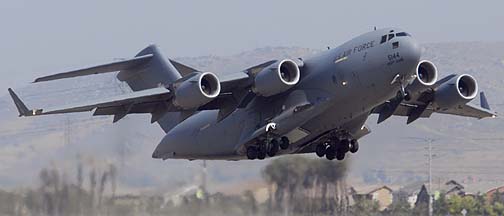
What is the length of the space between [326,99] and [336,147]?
2.27m

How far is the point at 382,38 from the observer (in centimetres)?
2261

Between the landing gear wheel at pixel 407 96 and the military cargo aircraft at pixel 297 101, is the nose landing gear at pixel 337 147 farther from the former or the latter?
the landing gear wheel at pixel 407 96

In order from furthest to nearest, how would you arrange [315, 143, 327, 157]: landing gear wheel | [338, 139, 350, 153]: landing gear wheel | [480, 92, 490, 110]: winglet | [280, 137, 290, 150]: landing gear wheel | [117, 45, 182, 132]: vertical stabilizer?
[117, 45, 182, 132]: vertical stabilizer < [480, 92, 490, 110]: winglet < [315, 143, 327, 157]: landing gear wheel < [338, 139, 350, 153]: landing gear wheel < [280, 137, 290, 150]: landing gear wheel

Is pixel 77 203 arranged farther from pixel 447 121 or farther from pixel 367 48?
pixel 447 121

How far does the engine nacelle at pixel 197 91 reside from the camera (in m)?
22.5

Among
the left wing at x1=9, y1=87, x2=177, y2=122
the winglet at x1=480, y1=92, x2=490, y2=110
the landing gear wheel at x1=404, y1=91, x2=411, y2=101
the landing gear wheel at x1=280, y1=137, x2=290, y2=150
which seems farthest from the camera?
the winglet at x1=480, y1=92, x2=490, y2=110

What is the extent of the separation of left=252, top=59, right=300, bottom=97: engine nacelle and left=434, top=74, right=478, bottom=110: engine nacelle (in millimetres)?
3360

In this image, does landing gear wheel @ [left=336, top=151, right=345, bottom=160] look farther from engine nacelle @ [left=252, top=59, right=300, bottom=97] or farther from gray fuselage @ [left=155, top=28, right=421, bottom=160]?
engine nacelle @ [left=252, top=59, right=300, bottom=97]

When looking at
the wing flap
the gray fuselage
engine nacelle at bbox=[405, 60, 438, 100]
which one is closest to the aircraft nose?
the gray fuselage

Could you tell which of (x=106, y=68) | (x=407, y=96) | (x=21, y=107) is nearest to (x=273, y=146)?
(x=407, y=96)

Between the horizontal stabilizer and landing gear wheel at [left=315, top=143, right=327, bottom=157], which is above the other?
the horizontal stabilizer

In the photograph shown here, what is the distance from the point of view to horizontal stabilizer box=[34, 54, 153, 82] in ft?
78.6

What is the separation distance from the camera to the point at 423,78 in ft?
76.6

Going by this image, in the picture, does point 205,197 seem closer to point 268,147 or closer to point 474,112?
point 268,147
